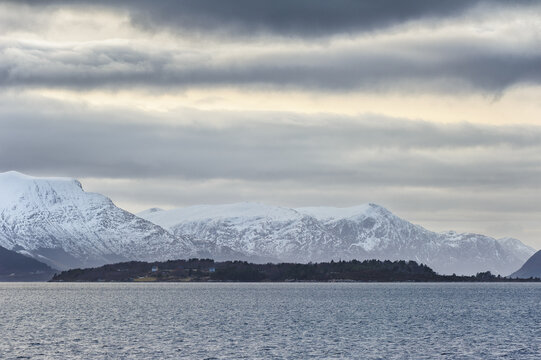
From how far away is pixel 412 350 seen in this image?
449ft

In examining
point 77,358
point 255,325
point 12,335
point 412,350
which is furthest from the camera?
point 255,325

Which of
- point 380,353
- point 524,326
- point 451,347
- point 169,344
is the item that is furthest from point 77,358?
point 524,326

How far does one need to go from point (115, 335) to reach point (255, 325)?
35307mm

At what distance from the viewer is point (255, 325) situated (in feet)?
605

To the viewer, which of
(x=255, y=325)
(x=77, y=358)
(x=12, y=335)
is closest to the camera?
(x=77, y=358)

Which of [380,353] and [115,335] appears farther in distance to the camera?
[115,335]

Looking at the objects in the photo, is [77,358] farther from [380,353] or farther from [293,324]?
[293,324]

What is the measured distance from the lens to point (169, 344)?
144 m

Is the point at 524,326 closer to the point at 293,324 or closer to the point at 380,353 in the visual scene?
the point at 293,324

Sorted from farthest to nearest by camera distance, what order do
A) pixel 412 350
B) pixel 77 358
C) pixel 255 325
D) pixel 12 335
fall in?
pixel 255 325
pixel 12 335
pixel 412 350
pixel 77 358

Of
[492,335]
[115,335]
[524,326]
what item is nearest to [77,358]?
[115,335]

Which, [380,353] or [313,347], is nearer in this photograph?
[380,353]

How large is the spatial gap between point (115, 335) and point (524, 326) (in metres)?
84.5

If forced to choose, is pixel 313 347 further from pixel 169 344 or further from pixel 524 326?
pixel 524 326
